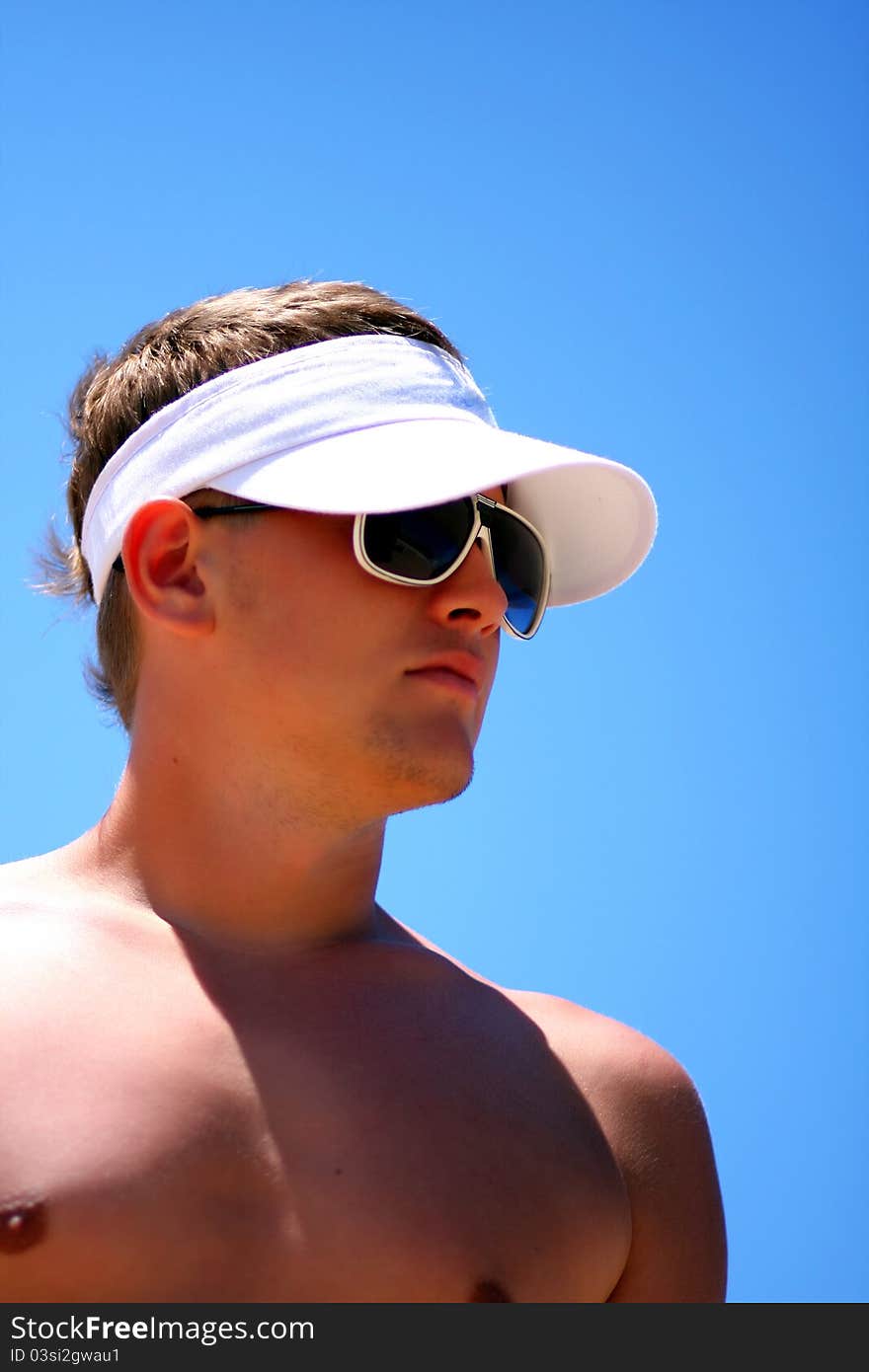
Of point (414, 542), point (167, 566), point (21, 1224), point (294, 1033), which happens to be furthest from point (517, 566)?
point (21, 1224)

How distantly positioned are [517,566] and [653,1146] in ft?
3.57

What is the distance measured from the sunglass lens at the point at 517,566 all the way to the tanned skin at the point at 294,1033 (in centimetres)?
10

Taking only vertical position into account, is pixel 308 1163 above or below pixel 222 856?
below

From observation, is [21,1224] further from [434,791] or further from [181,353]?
[181,353]

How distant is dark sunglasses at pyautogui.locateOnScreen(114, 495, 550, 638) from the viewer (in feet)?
8.46

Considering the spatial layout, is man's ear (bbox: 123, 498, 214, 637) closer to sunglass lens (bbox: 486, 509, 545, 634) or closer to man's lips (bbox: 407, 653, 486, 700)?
man's lips (bbox: 407, 653, 486, 700)

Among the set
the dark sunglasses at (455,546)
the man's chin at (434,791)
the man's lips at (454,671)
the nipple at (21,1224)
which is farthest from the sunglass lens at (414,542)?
the nipple at (21,1224)

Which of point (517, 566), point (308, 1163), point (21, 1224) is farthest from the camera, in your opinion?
point (517, 566)

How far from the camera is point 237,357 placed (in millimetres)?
2883

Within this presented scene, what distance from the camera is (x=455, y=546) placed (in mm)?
2654

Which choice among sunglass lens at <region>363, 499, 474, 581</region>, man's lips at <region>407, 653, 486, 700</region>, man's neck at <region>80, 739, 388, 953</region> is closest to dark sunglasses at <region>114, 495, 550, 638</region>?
sunglass lens at <region>363, 499, 474, 581</region>

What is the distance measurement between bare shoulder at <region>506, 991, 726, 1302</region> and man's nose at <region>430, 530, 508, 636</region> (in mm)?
755
